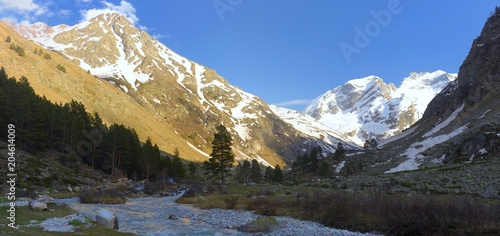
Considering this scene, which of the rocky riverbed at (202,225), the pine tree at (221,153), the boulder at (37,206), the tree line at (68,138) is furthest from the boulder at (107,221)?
the pine tree at (221,153)

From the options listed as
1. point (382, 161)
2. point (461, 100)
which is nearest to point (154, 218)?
point (382, 161)

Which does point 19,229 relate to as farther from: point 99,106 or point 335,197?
point 99,106

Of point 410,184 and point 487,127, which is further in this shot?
point 487,127

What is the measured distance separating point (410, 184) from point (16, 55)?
201 meters

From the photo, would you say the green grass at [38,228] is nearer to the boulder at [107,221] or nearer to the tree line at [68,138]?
the boulder at [107,221]

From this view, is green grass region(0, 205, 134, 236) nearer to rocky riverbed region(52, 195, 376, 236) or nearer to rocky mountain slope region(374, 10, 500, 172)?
rocky riverbed region(52, 195, 376, 236)

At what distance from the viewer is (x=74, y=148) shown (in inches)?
3228

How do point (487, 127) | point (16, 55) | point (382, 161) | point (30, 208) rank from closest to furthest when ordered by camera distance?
point (30, 208), point (487, 127), point (382, 161), point (16, 55)

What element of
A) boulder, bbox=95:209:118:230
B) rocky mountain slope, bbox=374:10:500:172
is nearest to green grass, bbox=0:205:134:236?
boulder, bbox=95:209:118:230

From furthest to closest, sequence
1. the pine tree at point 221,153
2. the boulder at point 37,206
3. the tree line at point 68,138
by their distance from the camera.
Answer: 1. the pine tree at point 221,153
2. the tree line at point 68,138
3. the boulder at point 37,206

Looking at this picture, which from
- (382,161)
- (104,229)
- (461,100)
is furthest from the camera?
(461,100)

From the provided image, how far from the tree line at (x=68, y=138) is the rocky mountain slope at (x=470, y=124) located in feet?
253

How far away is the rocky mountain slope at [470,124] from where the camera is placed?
243ft

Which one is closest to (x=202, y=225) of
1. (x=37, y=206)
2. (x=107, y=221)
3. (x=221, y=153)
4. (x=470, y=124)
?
(x=107, y=221)
